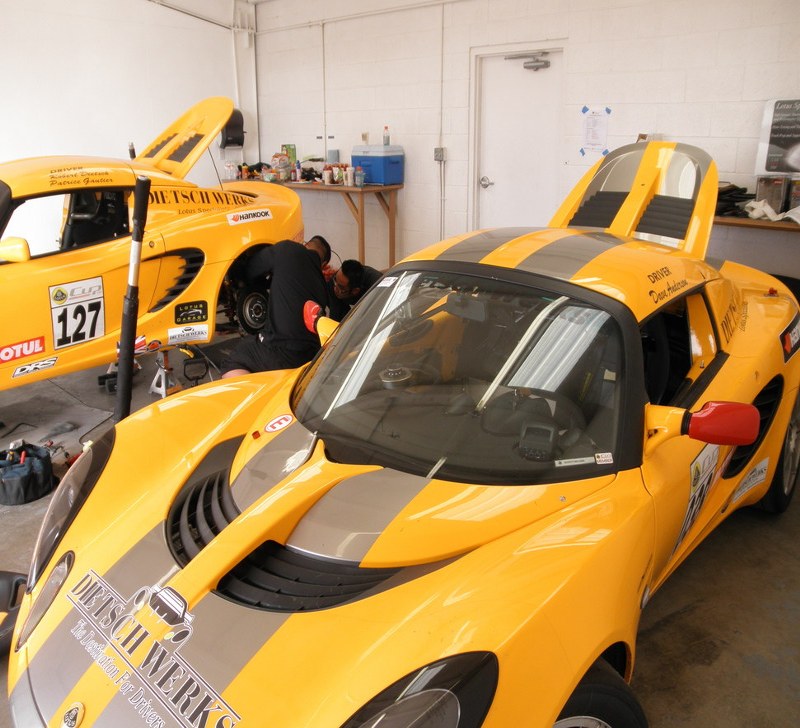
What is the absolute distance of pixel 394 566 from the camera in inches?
58.4

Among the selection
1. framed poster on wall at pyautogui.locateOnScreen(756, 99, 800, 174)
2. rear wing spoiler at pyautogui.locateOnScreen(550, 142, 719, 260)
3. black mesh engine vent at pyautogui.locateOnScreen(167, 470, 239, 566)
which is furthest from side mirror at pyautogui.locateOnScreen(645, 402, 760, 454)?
framed poster on wall at pyautogui.locateOnScreen(756, 99, 800, 174)

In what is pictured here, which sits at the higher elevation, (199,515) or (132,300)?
(132,300)

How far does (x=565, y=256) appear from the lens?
81.3 inches

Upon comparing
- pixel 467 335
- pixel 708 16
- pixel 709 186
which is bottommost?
pixel 467 335

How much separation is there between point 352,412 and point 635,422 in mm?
752

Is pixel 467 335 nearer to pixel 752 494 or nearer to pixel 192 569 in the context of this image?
pixel 192 569

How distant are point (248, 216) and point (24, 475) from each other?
2.23 metres

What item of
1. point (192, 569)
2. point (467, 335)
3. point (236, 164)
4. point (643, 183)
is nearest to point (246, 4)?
point (236, 164)

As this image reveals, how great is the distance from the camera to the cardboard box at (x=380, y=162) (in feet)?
23.6

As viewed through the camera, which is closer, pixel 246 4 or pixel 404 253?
pixel 404 253

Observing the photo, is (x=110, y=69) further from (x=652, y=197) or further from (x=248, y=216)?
(x=652, y=197)

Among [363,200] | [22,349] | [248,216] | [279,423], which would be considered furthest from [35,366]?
[363,200]

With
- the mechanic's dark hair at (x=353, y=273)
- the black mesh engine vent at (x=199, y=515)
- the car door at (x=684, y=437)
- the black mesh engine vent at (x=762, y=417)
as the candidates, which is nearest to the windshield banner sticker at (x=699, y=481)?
the car door at (x=684, y=437)

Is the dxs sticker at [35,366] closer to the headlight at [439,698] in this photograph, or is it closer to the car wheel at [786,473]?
the headlight at [439,698]
